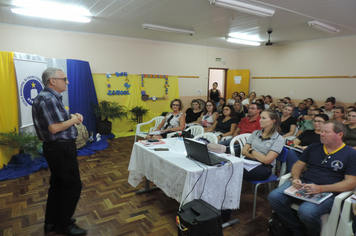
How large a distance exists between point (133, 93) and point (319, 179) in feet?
18.6

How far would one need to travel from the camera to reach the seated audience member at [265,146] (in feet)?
8.07

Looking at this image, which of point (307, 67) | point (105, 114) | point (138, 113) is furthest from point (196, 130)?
point (307, 67)

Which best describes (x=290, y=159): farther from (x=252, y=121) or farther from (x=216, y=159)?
(x=252, y=121)

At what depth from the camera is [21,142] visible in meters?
3.74

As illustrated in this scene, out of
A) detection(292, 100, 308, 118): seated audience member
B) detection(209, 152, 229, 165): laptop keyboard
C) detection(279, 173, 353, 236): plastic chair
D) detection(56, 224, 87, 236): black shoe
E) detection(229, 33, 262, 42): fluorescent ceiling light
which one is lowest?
detection(56, 224, 87, 236): black shoe

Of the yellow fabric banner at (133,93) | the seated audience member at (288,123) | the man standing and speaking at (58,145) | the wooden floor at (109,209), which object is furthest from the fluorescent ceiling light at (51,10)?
the seated audience member at (288,123)

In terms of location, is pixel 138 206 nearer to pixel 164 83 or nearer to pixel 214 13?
pixel 214 13

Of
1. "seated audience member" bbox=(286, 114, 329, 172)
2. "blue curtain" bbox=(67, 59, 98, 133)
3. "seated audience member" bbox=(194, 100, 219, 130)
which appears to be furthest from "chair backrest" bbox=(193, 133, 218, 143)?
"blue curtain" bbox=(67, 59, 98, 133)

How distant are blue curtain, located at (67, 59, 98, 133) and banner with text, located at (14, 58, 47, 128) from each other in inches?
44.0

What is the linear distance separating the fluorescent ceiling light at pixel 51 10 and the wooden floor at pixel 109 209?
2.81 metres

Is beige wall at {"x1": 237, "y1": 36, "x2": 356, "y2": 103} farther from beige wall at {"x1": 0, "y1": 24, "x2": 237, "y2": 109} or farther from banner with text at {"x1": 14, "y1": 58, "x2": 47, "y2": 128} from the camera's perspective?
banner with text at {"x1": 14, "y1": 58, "x2": 47, "y2": 128}

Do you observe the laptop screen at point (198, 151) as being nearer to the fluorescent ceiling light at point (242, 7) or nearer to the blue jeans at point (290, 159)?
the blue jeans at point (290, 159)

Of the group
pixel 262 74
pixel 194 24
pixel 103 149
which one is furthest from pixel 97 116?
pixel 262 74

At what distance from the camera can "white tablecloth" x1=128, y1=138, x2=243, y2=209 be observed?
2.03 metres
